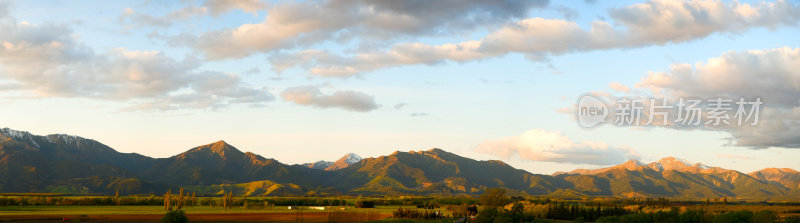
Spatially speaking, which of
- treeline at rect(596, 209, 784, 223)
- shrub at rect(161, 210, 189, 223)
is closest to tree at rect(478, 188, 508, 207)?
treeline at rect(596, 209, 784, 223)

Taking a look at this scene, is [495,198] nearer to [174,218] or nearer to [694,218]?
[694,218]

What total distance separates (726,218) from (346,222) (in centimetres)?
5055

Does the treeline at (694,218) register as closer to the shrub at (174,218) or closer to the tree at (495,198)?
the tree at (495,198)

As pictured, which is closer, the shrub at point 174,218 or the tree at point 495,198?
the shrub at point 174,218

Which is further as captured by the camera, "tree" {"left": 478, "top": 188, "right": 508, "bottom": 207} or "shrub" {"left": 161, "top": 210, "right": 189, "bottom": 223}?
"tree" {"left": 478, "top": 188, "right": 508, "bottom": 207}

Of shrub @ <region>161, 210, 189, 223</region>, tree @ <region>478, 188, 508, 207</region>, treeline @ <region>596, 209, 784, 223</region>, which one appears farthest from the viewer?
tree @ <region>478, 188, 508, 207</region>

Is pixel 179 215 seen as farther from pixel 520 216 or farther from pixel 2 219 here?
pixel 520 216

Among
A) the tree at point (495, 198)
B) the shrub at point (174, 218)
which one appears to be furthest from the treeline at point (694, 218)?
the shrub at point (174, 218)

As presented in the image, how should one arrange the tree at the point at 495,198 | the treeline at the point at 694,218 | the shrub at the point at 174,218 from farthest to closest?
the tree at the point at 495,198 < the treeline at the point at 694,218 < the shrub at the point at 174,218

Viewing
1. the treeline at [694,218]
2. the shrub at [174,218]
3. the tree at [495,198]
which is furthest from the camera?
the tree at [495,198]

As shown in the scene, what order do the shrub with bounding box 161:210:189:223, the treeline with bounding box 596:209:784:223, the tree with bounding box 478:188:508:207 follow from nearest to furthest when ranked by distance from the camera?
the shrub with bounding box 161:210:189:223 → the treeline with bounding box 596:209:784:223 → the tree with bounding box 478:188:508:207

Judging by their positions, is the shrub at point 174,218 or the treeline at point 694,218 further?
the treeline at point 694,218

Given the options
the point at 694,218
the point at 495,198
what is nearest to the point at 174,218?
the point at 694,218

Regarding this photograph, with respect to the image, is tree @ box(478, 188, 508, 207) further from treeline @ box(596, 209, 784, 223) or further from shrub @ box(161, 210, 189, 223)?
shrub @ box(161, 210, 189, 223)
